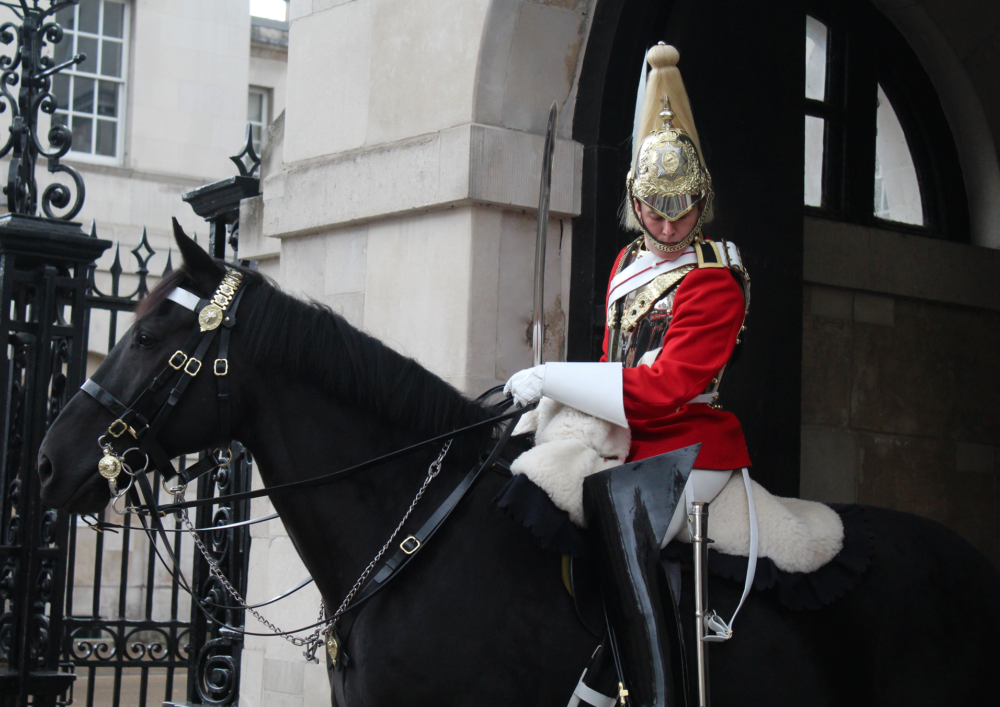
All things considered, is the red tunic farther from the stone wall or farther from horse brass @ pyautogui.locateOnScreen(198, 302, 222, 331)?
the stone wall

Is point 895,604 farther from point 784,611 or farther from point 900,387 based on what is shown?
point 900,387

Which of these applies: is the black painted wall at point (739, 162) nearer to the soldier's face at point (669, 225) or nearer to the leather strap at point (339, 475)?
the soldier's face at point (669, 225)

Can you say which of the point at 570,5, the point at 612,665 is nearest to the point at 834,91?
the point at 570,5

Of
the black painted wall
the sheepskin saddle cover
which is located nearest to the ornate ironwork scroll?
the black painted wall

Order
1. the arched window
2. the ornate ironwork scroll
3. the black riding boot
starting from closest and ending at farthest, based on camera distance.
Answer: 1. the black riding boot
2. the ornate ironwork scroll
3. the arched window

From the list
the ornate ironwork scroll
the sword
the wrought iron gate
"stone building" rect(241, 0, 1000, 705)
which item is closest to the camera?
the sword

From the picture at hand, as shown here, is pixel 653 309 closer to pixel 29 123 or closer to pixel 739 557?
pixel 739 557

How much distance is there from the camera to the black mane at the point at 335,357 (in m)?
3.21

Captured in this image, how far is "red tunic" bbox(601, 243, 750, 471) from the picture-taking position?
126 inches

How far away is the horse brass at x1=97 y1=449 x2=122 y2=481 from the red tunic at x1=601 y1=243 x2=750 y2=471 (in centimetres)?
133

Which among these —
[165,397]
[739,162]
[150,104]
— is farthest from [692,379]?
[150,104]

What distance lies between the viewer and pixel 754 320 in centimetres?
525

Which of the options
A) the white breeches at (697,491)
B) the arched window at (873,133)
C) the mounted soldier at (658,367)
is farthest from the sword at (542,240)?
the arched window at (873,133)

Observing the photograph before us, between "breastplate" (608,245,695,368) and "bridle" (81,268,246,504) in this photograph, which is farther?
"breastplate" (608,245,695,368)
